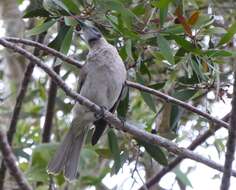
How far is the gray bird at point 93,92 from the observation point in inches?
161

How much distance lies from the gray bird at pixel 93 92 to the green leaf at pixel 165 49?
2.08 ft

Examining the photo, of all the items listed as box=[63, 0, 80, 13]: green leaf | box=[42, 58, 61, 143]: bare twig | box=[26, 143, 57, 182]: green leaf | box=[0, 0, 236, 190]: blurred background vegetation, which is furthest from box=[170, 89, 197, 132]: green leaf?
box=[42, 58, 61, 143]: bare twig

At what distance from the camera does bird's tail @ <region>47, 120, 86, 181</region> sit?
404 centimetres

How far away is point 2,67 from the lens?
579cm

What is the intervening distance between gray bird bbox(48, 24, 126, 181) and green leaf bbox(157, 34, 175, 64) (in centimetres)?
63

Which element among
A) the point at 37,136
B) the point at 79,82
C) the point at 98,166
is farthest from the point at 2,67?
the point at 79,82

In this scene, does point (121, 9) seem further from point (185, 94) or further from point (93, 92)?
point (93, 92)

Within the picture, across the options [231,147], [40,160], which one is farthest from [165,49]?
[40,160]

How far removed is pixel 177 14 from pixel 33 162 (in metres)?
1.75

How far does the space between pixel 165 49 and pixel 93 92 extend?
2.90 ft

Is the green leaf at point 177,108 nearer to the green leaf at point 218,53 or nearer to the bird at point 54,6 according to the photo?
the green leaf at point 218,53

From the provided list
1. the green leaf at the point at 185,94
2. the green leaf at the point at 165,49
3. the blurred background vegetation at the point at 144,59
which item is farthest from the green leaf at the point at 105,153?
the green leaf at the point at 165,49

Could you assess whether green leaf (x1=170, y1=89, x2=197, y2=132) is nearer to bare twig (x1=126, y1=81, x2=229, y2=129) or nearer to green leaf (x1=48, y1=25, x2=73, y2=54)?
bare twig (x1=126, y1=81, x2=229, y2=129)

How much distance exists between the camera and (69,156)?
423 cm
